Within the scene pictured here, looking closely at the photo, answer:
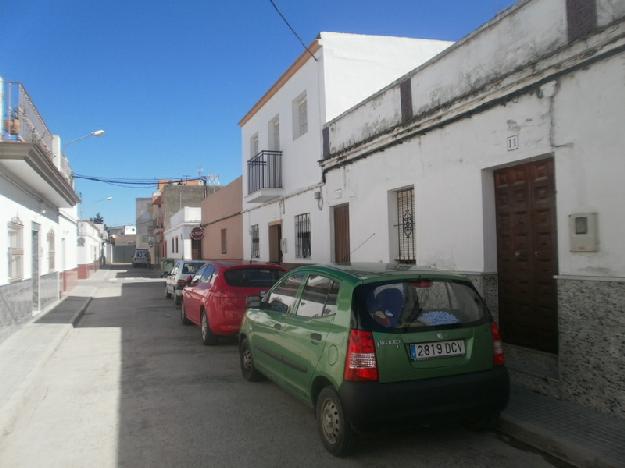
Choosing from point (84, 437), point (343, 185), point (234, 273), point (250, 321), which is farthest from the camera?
point (343, 185)

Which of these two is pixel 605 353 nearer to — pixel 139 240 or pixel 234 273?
pixel 234 273

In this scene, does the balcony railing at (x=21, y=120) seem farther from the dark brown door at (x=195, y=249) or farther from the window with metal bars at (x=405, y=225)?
the dark brown door at (x=195, y=249)

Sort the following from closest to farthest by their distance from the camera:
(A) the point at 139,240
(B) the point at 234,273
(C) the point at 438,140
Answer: (C) the point at 438,140, (B) the point at 234,273, (A) the point at 139,240

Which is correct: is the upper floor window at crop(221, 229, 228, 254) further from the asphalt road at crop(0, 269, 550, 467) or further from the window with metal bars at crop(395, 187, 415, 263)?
the window with metal bars at crop(395, 187, 415, 263)

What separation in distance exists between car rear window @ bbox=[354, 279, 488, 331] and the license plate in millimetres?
138

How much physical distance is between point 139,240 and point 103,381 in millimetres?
72670

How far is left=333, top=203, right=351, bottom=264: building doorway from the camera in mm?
10664

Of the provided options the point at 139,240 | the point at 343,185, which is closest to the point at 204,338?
the point at 343,185

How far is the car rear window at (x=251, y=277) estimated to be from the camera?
8891mm

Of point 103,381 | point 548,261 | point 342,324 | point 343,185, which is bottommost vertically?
point 103,381

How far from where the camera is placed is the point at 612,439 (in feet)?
13.4

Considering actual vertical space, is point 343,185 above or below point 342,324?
above

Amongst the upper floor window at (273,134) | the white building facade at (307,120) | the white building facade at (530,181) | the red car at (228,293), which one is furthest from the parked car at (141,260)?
the white building facade at (530,181)

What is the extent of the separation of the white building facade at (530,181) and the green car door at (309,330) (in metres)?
2.51
